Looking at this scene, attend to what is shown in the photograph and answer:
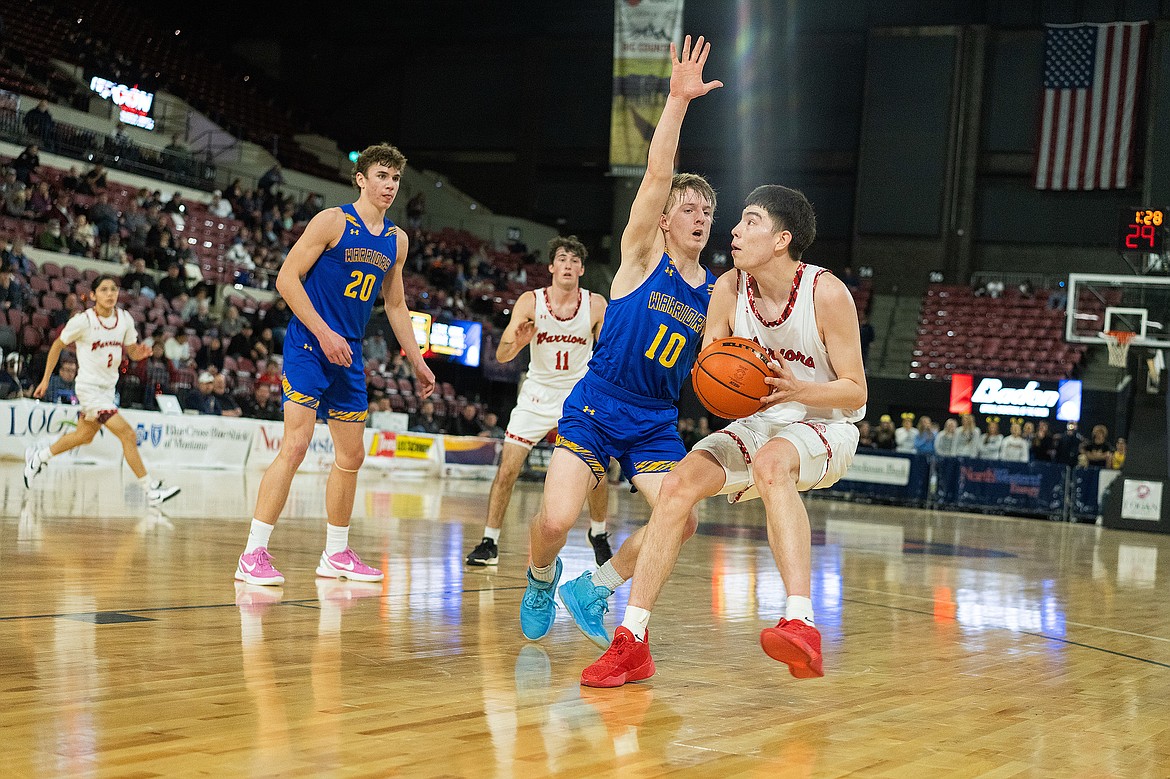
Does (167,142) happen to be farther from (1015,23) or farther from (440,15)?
(1015,23)

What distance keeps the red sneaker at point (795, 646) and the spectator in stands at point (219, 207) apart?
21.4 meters

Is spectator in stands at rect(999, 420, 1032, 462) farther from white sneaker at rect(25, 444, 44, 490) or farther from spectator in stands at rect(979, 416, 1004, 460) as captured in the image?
white sneaker at rect(25, 444, 44, 490)

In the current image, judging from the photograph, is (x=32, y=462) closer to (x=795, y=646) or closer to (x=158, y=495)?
(x=158, y=495)

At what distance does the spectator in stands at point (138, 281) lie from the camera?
19.3m

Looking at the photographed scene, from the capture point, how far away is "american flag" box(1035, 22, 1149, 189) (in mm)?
28719

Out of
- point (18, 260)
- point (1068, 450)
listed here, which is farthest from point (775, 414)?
point (1068, 450)

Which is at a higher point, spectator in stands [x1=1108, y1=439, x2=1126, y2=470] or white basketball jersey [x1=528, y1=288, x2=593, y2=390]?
white basketball jersey [x1=528, y1=288, x2=593, y2=390]

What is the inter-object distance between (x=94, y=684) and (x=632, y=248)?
8.27ft

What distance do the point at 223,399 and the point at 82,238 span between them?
3.84m

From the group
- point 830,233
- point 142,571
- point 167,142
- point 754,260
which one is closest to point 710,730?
point 754,260

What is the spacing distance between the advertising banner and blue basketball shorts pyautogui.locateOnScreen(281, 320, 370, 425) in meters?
17.1

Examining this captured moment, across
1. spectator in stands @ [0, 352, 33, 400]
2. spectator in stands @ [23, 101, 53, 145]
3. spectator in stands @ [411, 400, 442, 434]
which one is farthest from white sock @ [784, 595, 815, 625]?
spectator in stands @ [23, 101, 53, 145]

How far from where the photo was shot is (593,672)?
4316 millimetres

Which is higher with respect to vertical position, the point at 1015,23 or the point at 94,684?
the point at 1015,23
